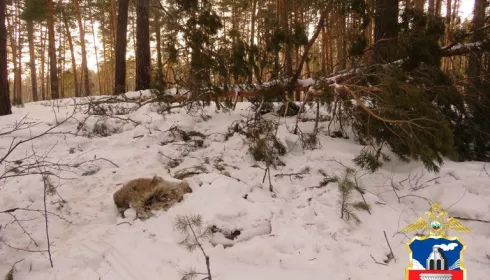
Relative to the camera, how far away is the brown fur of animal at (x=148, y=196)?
2.77 metres

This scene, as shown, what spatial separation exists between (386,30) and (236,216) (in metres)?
3.49

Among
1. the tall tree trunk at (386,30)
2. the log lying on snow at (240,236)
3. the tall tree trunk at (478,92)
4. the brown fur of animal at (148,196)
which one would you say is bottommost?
the log lying on snow at (240,236)

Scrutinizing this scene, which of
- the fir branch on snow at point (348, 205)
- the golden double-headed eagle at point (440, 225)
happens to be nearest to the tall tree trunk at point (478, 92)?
the golden double-headed eagle at point (440, 225)

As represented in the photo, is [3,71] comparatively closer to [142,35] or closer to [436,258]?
[142,35]

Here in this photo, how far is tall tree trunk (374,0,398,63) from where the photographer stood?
386 cm

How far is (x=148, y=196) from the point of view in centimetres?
282

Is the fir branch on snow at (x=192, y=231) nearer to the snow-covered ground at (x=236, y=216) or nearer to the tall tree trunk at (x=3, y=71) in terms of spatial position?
the snow-covered ground at (x=236, y=216)


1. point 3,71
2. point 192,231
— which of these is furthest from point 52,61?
point 192,231

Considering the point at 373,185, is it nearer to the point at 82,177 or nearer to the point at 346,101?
the point at 346,101

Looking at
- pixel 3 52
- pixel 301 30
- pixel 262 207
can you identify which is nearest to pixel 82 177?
pixel 262 207

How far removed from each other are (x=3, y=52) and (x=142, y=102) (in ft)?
9.74

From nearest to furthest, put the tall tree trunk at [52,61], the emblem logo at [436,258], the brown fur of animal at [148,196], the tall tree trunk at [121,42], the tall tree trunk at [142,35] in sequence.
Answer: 1. the emblem logo at [436,258]
2. the brown fur of animal at [148,196]
3. the tall tree trunk at [142,35]
4. the tall tree trunk at [121,42]
5. the tall tree trunk at [52,61]

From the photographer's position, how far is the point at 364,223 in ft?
8.10

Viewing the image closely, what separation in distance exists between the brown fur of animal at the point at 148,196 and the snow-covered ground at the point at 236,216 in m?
0.10
